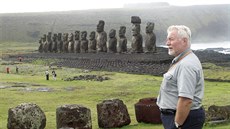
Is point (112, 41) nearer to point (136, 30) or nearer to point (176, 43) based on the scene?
point (136, 30)

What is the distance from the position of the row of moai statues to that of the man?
4469cm

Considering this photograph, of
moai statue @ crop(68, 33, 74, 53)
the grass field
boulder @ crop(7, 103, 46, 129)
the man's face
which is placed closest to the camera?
the man's face

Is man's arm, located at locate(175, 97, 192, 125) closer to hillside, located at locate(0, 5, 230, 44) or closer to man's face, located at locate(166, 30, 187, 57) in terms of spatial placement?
man's face, located at locate(166, 30, 187, 57)

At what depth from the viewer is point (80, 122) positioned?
13500 mm

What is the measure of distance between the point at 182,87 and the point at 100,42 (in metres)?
53.4

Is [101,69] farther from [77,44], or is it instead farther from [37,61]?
[77,44]

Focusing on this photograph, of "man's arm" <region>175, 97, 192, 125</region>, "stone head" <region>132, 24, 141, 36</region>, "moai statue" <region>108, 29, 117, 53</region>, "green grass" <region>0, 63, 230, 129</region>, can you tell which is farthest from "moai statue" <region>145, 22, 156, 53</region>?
"man's arm" <region>175, 97, 192, 125</region>

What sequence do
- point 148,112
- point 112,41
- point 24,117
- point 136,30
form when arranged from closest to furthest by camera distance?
1. point 24,117
2. point 148,112
3. point 136,30
4. point 112,41

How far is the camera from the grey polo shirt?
6.58 m

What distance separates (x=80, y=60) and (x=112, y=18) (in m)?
142

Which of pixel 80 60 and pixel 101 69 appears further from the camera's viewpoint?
pixel 80 60

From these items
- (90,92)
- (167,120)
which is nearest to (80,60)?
(90,92)

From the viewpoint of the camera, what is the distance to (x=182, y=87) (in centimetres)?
656

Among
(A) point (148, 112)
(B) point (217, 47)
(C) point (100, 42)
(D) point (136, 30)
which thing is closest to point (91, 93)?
(A) point (148, 112)
